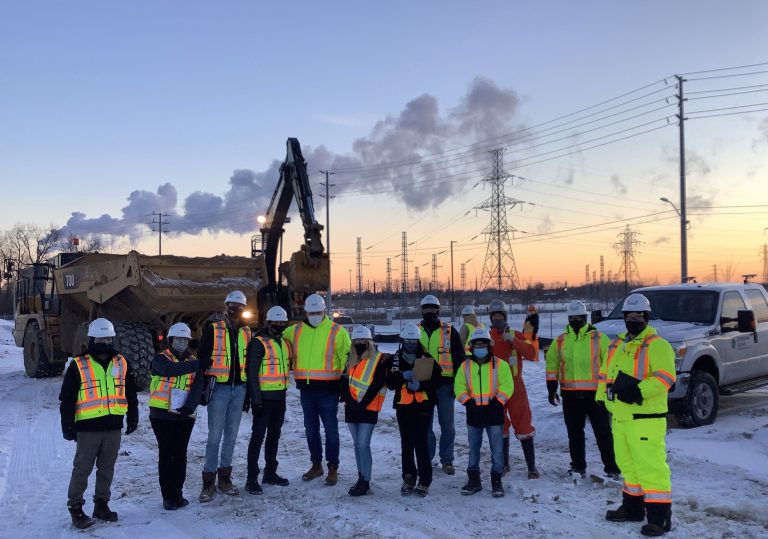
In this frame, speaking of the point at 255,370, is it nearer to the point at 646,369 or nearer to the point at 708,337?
the point at 646,369

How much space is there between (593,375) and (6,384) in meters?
15.1

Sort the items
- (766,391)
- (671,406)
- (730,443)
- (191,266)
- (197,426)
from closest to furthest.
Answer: (730,443) → (671,406) → (197,426) → (766,391) → (191,266)

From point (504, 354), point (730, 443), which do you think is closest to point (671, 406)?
point (730, 443)

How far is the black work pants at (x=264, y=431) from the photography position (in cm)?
654

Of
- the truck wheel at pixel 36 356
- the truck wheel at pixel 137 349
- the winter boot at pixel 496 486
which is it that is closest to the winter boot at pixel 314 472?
the winter boot at pixel 496 486

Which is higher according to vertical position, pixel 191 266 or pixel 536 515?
pixel 191 266

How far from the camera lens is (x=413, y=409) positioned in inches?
254

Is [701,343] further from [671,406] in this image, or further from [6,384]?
[6,384]

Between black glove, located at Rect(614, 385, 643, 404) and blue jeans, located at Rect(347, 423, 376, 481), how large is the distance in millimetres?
2420

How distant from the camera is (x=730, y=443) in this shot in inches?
328

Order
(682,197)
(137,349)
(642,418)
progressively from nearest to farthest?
(642,418)
(137,349)
(682,197)

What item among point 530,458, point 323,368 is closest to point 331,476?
point 323,368

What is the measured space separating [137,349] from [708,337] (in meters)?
10.0

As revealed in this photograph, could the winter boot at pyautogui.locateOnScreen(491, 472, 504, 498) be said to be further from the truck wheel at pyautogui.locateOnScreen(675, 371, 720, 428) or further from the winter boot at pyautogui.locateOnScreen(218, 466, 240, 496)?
the truck wheel at pyautogui.locateOnScreen(675, 371, 720, 428)
